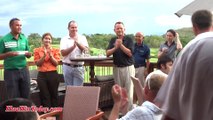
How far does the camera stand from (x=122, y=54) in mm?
5625

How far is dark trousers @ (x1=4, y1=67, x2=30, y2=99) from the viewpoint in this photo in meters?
5.08

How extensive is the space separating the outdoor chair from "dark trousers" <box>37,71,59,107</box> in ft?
5.74

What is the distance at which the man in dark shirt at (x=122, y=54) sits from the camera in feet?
18.2

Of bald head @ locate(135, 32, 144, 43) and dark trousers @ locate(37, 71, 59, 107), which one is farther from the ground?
bald head @ locate(135, 32, 144, 43)

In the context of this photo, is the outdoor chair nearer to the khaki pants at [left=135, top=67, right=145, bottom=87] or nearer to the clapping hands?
the clapping hands

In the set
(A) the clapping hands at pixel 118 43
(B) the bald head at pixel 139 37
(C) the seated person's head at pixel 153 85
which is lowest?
(C) the seated person's head at pixel 153 85

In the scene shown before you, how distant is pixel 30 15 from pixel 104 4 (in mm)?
1588

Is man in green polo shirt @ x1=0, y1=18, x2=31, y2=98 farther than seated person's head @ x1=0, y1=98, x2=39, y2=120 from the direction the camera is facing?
Yes

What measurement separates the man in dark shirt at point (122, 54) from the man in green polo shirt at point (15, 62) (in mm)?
1355

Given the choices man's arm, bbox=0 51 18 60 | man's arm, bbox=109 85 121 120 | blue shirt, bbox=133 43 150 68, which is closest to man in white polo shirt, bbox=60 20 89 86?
man's arm, bbox=0 51 18 60

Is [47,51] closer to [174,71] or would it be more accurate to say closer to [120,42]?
[120,42]

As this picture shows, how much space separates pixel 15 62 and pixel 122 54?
168cm

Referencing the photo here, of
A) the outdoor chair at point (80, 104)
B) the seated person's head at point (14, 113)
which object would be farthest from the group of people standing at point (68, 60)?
the seated person's head at point (14, 113)

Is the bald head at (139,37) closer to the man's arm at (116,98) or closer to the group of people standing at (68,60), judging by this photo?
the group of people standing at (68,60)
